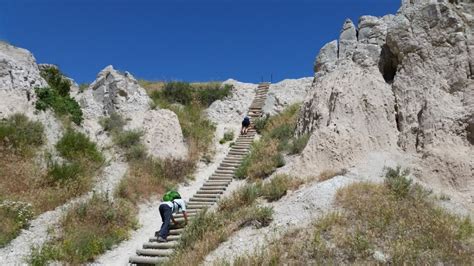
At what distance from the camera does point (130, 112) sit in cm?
2238

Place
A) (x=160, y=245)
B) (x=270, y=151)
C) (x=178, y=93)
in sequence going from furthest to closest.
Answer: (x=178, y=93) → (x=270, y=151) → (x=160, y=245)

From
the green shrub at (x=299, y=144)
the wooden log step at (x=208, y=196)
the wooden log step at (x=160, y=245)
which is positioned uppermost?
the green shrub at (x=299, y=144)

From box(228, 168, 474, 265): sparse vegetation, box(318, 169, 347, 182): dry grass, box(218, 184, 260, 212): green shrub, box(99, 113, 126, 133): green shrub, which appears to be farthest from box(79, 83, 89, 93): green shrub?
box(228, 168, 474, 265): sparse vegetation

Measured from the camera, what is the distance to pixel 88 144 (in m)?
17.3

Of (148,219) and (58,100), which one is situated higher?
(58,100)

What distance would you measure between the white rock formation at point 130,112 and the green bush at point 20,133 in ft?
9.87

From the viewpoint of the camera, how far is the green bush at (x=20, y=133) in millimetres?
15578

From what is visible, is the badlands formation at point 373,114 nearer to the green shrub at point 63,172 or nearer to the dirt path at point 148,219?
the dirt path at point 148,219

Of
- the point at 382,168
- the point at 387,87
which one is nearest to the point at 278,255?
the point at 382,168

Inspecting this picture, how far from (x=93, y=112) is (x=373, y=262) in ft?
58.0

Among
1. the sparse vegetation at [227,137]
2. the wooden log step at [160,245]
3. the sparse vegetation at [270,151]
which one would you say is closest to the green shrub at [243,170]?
the sparse vegetation at [270,151]

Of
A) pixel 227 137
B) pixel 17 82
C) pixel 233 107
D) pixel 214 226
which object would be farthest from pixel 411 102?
pixel 17 82

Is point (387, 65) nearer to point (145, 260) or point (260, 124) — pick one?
point (260, 124)

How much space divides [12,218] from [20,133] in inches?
192
